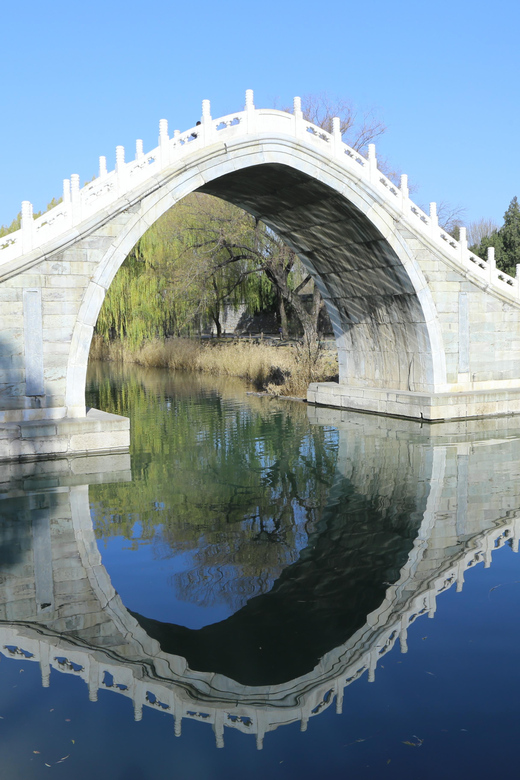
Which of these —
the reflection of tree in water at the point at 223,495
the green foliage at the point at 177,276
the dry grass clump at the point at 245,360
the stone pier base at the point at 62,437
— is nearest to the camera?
the reflection of tree in water at the point at 223,495

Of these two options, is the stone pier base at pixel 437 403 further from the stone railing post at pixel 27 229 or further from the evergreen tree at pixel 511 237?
the evergreen tree at pixel 511 237

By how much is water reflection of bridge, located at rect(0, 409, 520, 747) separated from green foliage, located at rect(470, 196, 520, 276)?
23.2m

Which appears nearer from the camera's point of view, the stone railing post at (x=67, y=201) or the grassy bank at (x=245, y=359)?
the stone railing post at (x=67, y=201)

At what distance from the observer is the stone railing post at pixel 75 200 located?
439 inches

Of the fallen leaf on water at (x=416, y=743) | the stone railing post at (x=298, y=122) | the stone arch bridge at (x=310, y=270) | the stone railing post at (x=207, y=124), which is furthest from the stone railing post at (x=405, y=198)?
the fallen leaf on water at (x=416, y=743)

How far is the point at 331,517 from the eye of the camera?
8.07m

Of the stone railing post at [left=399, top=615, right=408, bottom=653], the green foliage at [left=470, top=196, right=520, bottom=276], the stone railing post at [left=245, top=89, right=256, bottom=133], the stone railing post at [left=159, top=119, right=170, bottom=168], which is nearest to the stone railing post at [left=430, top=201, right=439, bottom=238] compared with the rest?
the stone railing post at [left=245, top=89, right=256, bottom=133]

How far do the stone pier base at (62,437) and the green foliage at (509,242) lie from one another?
24760 mm

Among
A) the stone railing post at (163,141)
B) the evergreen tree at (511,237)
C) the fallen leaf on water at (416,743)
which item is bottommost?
the fallen leaf on water at (416,743)

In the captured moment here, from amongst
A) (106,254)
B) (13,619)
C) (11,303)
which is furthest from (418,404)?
(13,619)

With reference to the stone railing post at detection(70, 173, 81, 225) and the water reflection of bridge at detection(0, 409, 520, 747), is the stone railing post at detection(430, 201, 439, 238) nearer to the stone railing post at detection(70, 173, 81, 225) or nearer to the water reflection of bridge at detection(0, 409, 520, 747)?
the water reflection of bridge at detection(0, 409, 520, 747)

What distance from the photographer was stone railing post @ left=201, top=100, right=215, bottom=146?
40.0ft

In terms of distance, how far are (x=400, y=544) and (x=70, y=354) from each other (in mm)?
6284

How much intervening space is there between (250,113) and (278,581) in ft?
29.8
